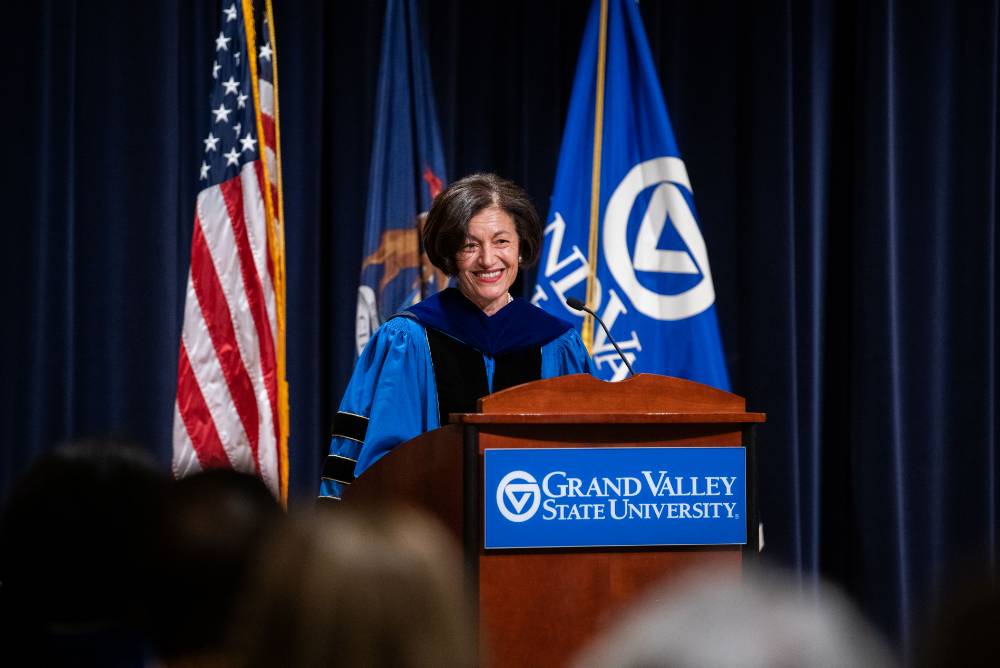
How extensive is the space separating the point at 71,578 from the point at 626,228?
3.91 metres

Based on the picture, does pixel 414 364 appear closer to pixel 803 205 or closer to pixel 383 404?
pixel 383 404

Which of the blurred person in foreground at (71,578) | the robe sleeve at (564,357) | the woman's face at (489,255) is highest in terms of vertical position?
the woman's face at (489,255)

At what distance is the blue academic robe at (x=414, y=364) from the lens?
3.02 m

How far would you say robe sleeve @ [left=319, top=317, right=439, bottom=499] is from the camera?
300 cm

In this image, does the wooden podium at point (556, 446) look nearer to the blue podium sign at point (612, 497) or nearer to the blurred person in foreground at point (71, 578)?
the blue podium sign at point (612, 497)

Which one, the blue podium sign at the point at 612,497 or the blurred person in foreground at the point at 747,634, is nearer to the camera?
the blurred person in foreground at the point at 747,634

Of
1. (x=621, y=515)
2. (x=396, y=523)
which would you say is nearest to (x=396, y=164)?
(x=621, y=515)

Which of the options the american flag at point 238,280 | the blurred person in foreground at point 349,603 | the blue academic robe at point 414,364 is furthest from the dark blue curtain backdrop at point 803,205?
the blurred person in foreground at point 349,603

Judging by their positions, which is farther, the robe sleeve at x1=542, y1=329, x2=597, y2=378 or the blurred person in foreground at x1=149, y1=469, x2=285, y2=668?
the robe sleeve at x1=542, y1=329, x2=597, y2=378

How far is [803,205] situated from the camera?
5.17 meters

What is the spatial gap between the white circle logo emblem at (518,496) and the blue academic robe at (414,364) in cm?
79

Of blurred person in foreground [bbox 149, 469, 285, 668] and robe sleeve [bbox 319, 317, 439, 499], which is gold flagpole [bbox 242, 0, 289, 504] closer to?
robe sleeve [bbox 319, 317, 439, 499]

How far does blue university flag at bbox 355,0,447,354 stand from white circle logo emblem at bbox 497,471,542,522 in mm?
2259

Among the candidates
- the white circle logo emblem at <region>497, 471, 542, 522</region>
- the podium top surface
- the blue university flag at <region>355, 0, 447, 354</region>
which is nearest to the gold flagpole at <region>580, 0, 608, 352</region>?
the blue university flag at <region>355, 0, 447, 354</region>
